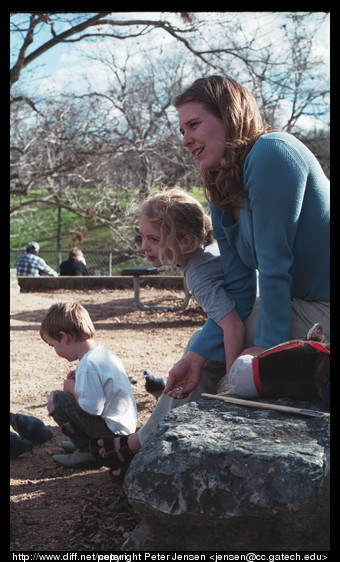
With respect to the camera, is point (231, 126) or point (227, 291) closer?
point (231, 126)

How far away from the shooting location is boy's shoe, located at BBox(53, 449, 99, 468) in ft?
9.57

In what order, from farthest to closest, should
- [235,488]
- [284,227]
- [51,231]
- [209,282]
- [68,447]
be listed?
[51,231] → [68,447] → [209,282] → [284,227] → [235,488]

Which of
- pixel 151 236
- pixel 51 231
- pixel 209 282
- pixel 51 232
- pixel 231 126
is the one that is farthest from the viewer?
pixel 51 231

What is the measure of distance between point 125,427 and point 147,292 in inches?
327

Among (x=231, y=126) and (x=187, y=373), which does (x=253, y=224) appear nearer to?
(x=231, y=126)

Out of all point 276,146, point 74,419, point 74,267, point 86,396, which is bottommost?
point 74,419

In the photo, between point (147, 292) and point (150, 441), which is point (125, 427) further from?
point (147, 292)

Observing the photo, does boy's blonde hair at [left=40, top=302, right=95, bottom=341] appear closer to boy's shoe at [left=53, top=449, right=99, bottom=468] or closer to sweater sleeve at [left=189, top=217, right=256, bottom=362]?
boy's shoe at [left=53, top=449, right=99, bottom=468]

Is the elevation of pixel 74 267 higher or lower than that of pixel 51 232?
lower

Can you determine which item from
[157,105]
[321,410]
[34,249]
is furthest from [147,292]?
[321,410]

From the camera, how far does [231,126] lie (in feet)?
7.35

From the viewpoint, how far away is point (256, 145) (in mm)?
2111

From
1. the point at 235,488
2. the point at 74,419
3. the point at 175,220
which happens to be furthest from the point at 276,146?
the point at 74,419

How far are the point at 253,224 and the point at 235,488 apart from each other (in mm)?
991
